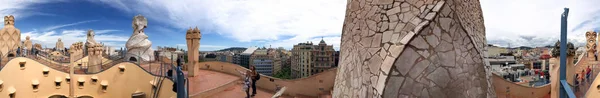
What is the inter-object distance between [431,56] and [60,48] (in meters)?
21.3

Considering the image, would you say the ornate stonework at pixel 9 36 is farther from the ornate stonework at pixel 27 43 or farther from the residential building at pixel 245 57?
the residential building at pixel 245 57

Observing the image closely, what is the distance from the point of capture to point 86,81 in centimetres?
818

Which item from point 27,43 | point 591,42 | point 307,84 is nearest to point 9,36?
point 27,43

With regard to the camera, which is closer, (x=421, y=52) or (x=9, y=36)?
(x=421, y=52)

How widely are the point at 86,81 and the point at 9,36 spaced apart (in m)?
3.87

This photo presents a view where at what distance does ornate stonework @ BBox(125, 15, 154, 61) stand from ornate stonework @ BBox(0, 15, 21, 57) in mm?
3003

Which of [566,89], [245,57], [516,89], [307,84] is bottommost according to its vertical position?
[245,57]

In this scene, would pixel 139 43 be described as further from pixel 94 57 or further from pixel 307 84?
pixel 307 84

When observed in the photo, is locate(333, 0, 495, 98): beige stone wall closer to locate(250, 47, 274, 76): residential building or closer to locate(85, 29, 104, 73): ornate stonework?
locate(85, 29, 104, 73): ornate stonework

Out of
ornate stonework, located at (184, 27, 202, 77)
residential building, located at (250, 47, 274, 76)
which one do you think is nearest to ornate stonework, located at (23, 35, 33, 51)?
ornate stonework, located at (184, 27, 202, 77)

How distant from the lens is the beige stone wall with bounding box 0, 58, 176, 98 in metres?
7.64

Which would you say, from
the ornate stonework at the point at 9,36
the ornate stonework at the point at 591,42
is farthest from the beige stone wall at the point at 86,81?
the ornate stonework at the point at 591,42

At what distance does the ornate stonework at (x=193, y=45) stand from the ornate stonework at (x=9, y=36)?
16.9 feet

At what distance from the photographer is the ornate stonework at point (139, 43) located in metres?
11.1
